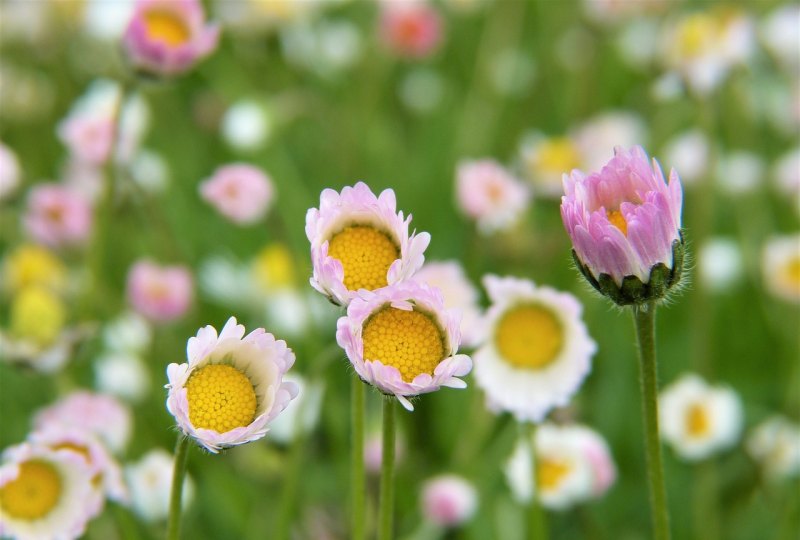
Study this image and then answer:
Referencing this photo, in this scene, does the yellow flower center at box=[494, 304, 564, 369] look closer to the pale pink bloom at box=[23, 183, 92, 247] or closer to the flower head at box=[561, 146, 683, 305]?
the flower head at box=[561, 146, 683, 305]

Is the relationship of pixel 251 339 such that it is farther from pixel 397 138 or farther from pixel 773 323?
pixel 397 138

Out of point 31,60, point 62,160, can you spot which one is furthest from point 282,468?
point 31,60

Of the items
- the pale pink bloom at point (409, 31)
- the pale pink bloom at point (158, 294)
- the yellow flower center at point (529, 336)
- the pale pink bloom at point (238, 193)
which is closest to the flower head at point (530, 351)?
the yellow flower center at point (529, 336)

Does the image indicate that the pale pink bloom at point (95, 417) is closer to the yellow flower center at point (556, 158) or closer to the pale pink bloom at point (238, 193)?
the pale pink bloom at point (238, 193)

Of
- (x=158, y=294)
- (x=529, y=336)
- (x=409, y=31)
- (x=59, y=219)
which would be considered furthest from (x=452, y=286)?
(x=409, y=31)

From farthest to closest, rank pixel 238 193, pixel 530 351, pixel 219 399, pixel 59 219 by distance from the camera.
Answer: pixel 59 219 < pixel 238 193 < pixel 530 351 < pixel 219 399

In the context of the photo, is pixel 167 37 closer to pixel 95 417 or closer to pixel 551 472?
pixel 95 417
